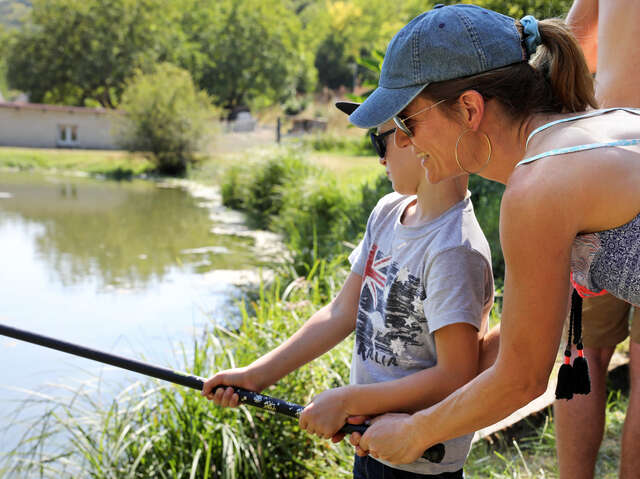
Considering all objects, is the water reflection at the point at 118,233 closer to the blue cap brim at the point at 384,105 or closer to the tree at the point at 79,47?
the blue cap brim at the point at 384,105

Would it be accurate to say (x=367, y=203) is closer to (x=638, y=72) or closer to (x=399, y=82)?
(x=638, y=72)

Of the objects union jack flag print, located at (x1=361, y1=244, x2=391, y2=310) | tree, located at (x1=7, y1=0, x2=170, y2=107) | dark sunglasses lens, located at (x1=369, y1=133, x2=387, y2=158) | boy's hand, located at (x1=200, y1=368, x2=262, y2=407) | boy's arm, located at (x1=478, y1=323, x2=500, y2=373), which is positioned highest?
tree, located at (x1=7, y1=0, x2=170, y2=107)

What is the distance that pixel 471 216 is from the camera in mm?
1523

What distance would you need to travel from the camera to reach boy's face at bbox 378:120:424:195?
1.62m

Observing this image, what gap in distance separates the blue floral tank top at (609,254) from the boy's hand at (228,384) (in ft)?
2.77

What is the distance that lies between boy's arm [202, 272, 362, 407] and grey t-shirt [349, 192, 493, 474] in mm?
110

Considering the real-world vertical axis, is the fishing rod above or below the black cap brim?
below

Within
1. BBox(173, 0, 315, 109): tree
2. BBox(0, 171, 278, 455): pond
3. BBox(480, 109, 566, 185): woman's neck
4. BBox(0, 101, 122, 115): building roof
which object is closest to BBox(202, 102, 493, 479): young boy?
BBox(480, 109, 566, 185): woman's neck

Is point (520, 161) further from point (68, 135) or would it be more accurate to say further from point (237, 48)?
point (237, 48)

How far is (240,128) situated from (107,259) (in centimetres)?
2347

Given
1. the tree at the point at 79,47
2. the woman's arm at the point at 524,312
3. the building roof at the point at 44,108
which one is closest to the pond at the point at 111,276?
the woman's arm at the point at 524,312

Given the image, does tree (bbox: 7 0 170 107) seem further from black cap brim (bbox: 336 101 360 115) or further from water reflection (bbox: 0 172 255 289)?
black cap brim (bbox: 336 101 360 115)

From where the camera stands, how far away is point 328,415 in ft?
4.72

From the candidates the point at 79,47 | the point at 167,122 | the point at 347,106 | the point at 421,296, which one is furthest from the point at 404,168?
the point at 79,47
